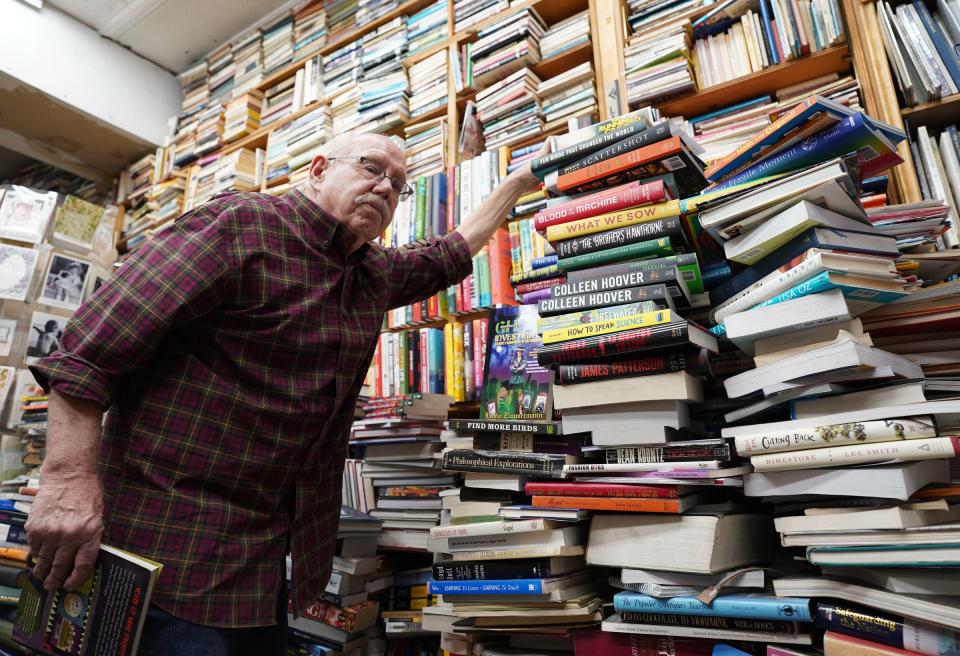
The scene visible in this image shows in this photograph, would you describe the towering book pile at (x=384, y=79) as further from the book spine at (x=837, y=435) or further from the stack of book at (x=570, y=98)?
the book spine at (x=837, y=435)

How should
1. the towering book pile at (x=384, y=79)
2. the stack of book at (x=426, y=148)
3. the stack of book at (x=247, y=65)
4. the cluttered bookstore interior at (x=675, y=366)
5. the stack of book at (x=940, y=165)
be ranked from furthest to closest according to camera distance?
the stack of book at (x=247, y=65)
the towering book pile at (x=384, y=79)
the stack of book at (x=426, y=148)
the stack of book at (x=940, y=165)
the cluttered bookstore interior at (x=675, y=366)

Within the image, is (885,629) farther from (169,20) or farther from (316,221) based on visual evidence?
(169,20)

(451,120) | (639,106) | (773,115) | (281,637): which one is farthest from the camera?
(451,120)

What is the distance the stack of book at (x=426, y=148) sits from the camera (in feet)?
7.77

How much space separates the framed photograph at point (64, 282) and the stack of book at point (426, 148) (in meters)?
2.09

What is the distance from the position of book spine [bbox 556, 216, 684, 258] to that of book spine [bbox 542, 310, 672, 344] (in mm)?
187

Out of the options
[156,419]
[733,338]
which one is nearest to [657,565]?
[733,338]

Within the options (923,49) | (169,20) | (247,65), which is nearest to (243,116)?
(247,65)

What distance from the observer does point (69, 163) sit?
3801 millimetres

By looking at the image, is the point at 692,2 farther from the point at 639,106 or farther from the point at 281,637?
the point at 281,637

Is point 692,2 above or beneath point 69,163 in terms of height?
beneath

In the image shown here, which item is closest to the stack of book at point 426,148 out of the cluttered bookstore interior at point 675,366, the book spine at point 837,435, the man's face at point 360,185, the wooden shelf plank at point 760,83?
the cluttered bookstore interior at point 675,366

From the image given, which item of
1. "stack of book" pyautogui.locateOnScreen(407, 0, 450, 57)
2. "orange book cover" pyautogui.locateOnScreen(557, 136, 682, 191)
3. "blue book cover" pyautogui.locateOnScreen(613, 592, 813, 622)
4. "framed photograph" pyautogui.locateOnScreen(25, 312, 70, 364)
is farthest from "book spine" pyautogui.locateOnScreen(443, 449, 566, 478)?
"framed photograph" pyautogui.locateOnScreen(25, 312, 70, 364)

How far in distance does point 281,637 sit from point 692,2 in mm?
2169
